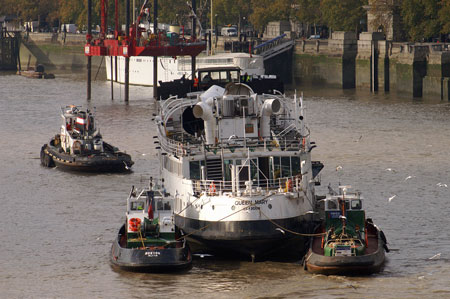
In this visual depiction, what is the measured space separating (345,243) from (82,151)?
27.2 meters

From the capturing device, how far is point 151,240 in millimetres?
40344

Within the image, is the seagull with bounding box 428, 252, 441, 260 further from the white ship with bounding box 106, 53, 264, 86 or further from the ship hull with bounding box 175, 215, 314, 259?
the white ship with bounding box 106, 53, 264, 86

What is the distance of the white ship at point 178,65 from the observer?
103 m

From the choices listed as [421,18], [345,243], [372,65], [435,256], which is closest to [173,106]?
[345,243]

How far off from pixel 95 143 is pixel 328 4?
6606 cm

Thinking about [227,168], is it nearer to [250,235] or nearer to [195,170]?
[195,170]

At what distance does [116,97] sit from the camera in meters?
108

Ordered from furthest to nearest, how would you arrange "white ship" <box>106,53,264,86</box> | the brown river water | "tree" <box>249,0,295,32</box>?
"tree" <box>249,0,295,32</box> < "white ship" <box>106,53,264,86</box> < the brown river water

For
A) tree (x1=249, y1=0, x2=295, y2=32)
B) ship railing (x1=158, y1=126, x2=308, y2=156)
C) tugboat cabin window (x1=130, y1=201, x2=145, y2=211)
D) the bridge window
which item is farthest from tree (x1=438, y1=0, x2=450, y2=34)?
tugboat cabin window (x1=130, y1=201, x2=145, y2=211)

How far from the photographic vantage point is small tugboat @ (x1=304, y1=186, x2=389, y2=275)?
3903cm

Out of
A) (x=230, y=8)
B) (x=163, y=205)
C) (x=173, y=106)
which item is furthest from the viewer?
(x=230, y=8)

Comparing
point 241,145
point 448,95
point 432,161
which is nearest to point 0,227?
point 241,145

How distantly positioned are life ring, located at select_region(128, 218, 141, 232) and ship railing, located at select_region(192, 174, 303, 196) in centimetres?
268

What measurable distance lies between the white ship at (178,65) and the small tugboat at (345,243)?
54.7 metres
